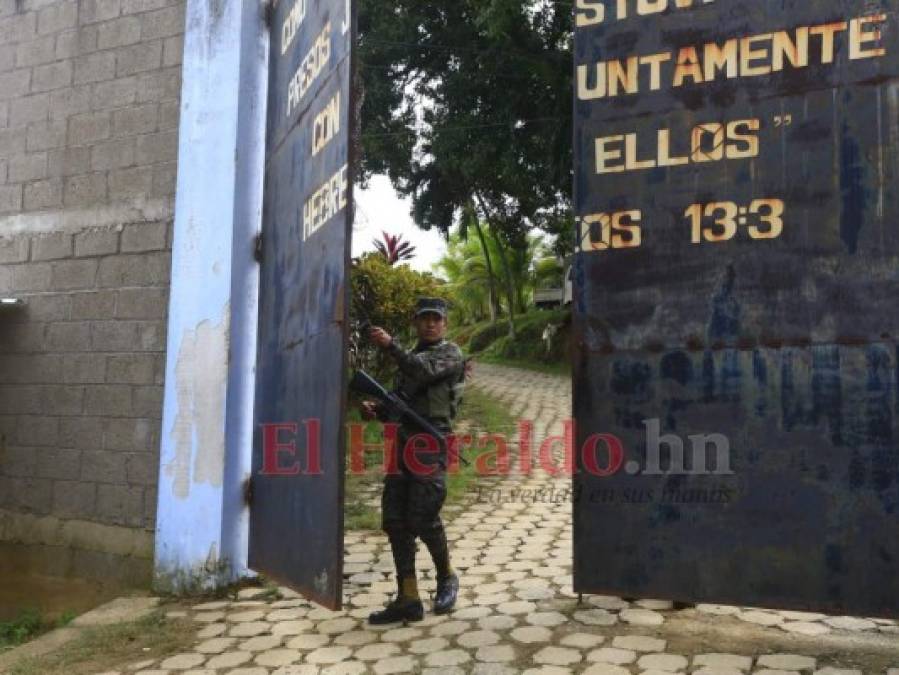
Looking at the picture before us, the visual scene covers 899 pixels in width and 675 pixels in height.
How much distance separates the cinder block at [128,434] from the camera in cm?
482

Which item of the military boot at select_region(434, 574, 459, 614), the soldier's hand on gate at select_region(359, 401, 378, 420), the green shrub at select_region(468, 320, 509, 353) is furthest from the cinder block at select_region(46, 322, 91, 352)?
the green shrub at select_region(468, 320, 509, 353)

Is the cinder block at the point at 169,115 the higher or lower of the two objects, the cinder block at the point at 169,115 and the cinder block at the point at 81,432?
the higher

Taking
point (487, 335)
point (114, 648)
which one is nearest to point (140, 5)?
point (114, 648)

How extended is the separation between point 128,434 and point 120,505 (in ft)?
1.42

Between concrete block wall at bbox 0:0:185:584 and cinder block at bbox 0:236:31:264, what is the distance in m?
0.01

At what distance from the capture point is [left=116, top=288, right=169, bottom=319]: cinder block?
4.87 m

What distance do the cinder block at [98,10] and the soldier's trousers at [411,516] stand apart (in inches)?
142

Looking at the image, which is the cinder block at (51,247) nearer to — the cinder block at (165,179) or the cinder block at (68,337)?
the cinder block at (68,337)

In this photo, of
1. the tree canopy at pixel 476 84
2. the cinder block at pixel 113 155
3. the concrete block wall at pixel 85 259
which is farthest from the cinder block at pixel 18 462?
the tree canopy at pixel 476 84

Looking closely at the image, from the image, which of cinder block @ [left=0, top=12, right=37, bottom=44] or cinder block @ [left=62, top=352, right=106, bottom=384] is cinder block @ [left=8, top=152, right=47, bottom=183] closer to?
cinder block @ [left=0, top=12, right=37, bottom=44]

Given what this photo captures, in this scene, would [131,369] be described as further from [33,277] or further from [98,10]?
[98,10]

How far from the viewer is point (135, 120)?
509 centimetres

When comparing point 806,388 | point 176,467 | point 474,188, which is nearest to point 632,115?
point 806,388

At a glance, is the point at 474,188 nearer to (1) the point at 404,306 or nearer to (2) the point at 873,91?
(1) the point at 404,306
